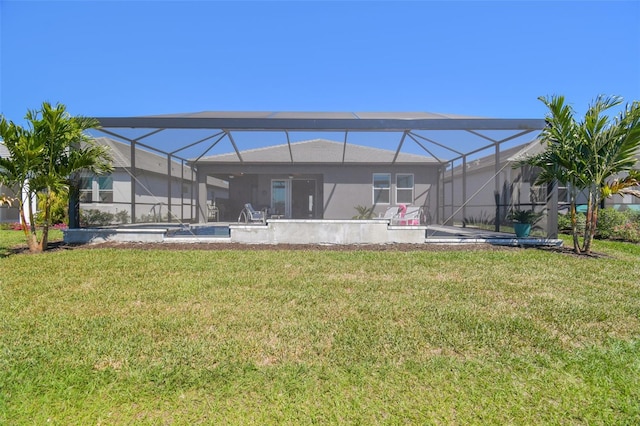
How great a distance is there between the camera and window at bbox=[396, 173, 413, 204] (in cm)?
1362

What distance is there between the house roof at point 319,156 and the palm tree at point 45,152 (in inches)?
230

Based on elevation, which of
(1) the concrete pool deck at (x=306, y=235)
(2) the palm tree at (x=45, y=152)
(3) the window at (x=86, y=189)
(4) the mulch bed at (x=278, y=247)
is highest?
(2) the palm tree at (x=45, y=152)

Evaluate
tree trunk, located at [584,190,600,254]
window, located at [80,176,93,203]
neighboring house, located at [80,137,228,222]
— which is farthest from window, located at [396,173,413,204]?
window, located at [80,176,93,203]

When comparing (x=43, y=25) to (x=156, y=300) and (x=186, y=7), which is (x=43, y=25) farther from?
A: (x=156, y=300)

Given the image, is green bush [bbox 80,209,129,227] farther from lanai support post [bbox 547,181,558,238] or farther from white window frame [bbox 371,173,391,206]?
lanai support post [bbox 547,181,558,238]

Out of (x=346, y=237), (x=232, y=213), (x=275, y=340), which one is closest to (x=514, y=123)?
(x=346, y=237)

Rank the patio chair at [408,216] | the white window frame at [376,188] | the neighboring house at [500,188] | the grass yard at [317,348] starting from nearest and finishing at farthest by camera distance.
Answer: the grass yard at [317,348], the neighboring house at [500,188], the patio chair at [408,216], the white window frame at [376,188]

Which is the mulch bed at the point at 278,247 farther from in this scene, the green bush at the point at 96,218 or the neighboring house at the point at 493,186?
the neighboring house at the point at 493,186

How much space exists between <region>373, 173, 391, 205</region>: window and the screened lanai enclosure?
4 cm

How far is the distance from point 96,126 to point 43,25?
3859 millimetres

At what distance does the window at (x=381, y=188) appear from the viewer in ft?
45.2

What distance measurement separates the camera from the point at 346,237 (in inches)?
301

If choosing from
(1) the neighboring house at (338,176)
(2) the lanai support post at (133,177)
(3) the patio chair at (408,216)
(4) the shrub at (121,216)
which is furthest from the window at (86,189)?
(3) the patio chair at (408,216)

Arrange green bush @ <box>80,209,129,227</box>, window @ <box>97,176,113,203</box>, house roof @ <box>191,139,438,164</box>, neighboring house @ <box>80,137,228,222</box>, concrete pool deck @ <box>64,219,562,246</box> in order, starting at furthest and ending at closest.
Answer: house roof @ <box>191,139,438,164</box>, window @ <box>97,176,113,203</box>, neighboring house @ <box>80,137,228,222</box>, green bush @ <box>80,209,129,227</box>, concrete pool deck @ <box>64,219,562,246</box>
